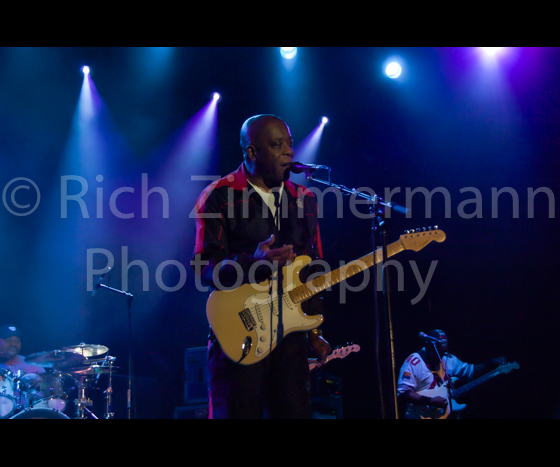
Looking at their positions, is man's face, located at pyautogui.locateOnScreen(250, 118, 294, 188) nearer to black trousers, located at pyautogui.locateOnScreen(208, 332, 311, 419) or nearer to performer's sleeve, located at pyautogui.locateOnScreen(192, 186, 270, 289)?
performer's sleeve, located at pyautogui.locateOnScreen(192, 186, 270, 289)

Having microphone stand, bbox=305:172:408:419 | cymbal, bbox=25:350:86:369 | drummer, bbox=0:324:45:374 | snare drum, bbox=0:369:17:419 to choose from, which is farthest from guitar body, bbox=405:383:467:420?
drummer, bbox=0:324:45:374

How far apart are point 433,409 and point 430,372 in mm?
476

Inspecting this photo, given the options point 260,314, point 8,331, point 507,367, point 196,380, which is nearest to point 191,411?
point 196,380

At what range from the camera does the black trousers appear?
2.57 m

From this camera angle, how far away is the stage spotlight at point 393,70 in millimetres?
6727

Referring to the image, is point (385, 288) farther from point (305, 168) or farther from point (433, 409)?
point (433, 409)

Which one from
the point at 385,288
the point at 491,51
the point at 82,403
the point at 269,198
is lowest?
the point at 82,403

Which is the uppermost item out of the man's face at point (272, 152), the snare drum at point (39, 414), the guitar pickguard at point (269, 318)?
the man's face at point (272, 152)

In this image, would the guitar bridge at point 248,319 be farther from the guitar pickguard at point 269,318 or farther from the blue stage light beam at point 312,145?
the blue stage light beam at point 312,145

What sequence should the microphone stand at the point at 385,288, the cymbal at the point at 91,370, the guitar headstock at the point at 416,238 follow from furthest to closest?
the cymbal at the point at 91,370
the guitar headstock at the point at 416,238
the microphone stand at the point at 385,288

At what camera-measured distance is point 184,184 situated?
7.63 m

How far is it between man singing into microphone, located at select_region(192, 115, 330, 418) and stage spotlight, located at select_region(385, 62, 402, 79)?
4.24 meters

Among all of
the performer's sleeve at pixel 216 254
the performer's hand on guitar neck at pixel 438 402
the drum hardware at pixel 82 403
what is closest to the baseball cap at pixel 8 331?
the drum hardware at pixel 82 403

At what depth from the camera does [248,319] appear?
2803 mm
